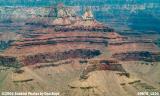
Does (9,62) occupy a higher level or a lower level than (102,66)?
lower

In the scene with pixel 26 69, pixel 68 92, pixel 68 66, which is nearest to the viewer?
pixel 68 92

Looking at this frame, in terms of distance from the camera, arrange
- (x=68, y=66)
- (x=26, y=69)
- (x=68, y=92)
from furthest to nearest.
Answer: (x=68, y=66) → (x=26, y=69) → (x=68, y=92)

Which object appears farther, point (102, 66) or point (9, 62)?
point (9, 62)

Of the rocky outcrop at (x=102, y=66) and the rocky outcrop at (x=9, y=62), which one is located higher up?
the rocky outcrop at (x=102, y=66)

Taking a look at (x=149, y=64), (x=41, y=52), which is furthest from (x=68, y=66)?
(x=149, y=64)

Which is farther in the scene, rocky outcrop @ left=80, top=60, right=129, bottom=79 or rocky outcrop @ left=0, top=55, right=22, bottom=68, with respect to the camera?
rocky outcrop @ left=0, top=55, right=22, bottom=68

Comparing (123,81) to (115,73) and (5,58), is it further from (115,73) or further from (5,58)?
(5,58)

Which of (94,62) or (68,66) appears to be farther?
(68,66)

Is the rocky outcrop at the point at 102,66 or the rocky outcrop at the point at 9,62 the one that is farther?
the rocky outcrop at the point at 9,62

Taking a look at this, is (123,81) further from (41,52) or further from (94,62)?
(41,52)

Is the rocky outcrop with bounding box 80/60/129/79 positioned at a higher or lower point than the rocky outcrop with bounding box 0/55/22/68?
higher
